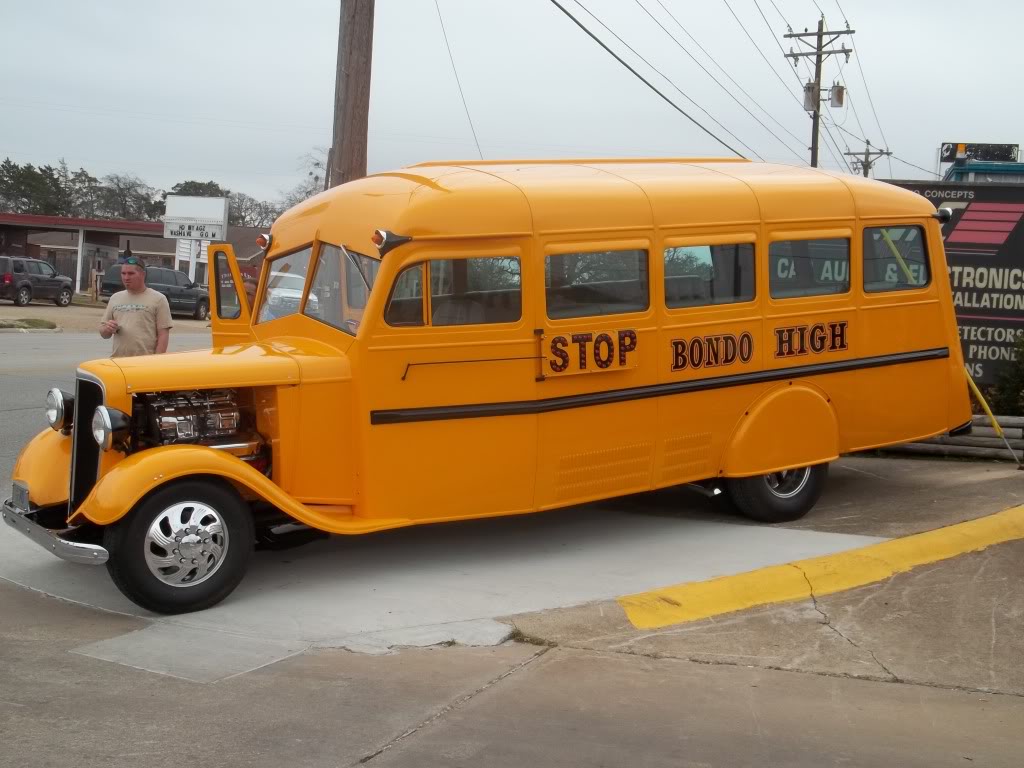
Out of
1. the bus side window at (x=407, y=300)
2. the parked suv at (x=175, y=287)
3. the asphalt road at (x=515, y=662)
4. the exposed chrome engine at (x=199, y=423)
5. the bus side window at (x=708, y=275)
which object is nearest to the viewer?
the asphalt road at (x=515, y=662)

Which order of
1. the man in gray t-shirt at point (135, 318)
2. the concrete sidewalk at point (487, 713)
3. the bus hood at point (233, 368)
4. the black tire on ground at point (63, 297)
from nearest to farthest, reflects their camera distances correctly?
the concrete sidewalk at point (487, 713)
the bus hood at point (233, 368)
the man in gray t-shirt at point (135, 318)
the black tire on ground at point (63, 297)

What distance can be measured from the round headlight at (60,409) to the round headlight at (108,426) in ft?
2.16

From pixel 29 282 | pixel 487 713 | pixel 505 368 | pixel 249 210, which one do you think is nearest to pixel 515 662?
pixel 487 713

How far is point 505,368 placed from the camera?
6.71m

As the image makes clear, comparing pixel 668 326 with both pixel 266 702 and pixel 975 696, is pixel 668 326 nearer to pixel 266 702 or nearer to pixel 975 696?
pixel 975 696

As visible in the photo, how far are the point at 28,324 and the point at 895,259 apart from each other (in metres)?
24.7

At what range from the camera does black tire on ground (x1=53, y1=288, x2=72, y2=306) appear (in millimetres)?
38062

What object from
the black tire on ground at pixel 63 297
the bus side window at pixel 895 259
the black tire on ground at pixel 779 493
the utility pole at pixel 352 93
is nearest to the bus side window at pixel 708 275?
the bus side window at pixel 895 259

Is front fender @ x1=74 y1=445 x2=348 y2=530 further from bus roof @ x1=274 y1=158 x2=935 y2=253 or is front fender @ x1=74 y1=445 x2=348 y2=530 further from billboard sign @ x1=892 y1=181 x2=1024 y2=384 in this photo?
billboard sign @ x1=892 y1=181 x2=1024 y2=384

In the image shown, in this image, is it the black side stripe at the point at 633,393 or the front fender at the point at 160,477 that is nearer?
the front fender at the point at 160,477

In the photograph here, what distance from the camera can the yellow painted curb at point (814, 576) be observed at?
610cm

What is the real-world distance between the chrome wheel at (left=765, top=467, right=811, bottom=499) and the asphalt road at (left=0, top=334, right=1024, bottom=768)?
353 mm

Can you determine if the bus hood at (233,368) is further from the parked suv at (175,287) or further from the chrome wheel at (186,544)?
the parked suv at (175,287)

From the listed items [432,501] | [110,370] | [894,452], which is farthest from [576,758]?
[894,452]
